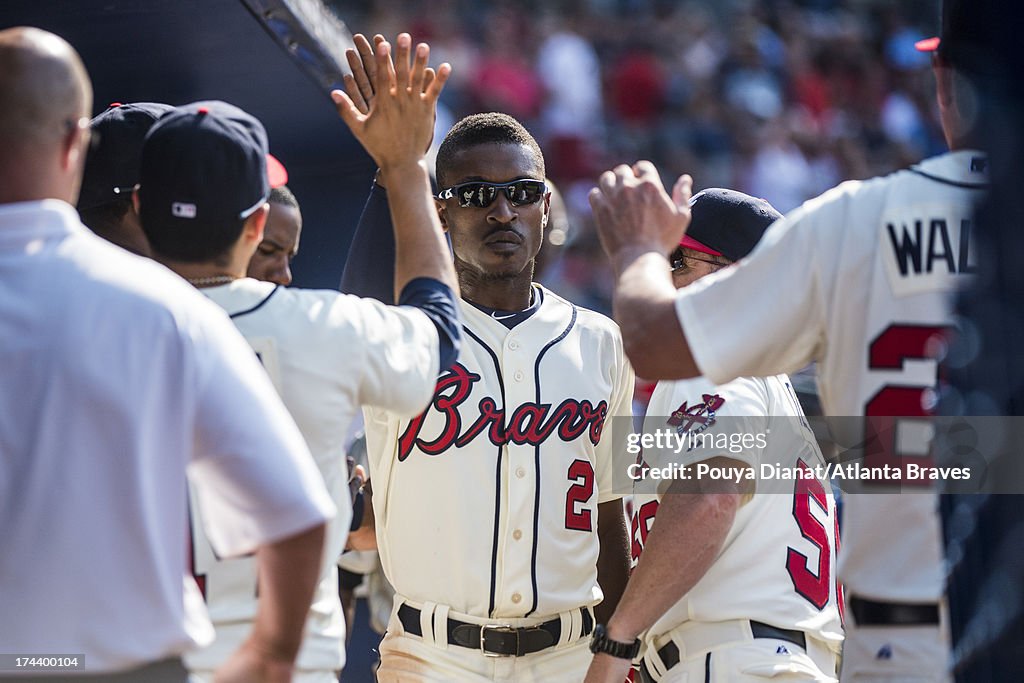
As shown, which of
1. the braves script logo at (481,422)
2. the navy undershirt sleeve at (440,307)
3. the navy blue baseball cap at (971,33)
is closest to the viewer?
the navy blue baseball cap at (971,33)

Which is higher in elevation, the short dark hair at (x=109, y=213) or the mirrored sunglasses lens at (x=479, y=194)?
A: the mirrored sunglasses lens at (x=479, y=194)

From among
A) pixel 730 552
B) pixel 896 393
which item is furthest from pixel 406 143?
pixel 730 552

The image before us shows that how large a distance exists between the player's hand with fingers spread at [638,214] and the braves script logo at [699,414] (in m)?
0.69

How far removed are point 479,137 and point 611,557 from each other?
4.14ft

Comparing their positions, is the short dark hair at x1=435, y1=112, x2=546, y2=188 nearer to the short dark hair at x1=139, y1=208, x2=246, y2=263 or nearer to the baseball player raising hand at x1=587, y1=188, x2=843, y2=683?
the baseball player raising hand at x1=587, y1=188, x2=843, y2=683

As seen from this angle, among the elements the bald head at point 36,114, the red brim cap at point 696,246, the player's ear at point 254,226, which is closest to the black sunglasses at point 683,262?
the red brim cap at point 696,246

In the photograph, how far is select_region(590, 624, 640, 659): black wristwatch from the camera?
2.94 metres

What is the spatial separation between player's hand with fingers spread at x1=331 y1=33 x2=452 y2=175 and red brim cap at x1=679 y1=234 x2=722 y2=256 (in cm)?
103

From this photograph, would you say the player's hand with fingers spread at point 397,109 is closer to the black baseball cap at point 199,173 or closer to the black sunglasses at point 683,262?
the black baseball cap at point 199,173

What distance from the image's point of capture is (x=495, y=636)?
9.90ft

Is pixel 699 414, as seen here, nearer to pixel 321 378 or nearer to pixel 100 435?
pixel 321 378

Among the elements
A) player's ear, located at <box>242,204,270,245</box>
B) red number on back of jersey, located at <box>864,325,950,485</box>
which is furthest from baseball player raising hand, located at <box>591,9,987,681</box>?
player's ear, located at <box>242,204,270,245</box>

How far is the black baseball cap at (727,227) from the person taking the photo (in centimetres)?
335

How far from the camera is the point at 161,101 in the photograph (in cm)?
401
